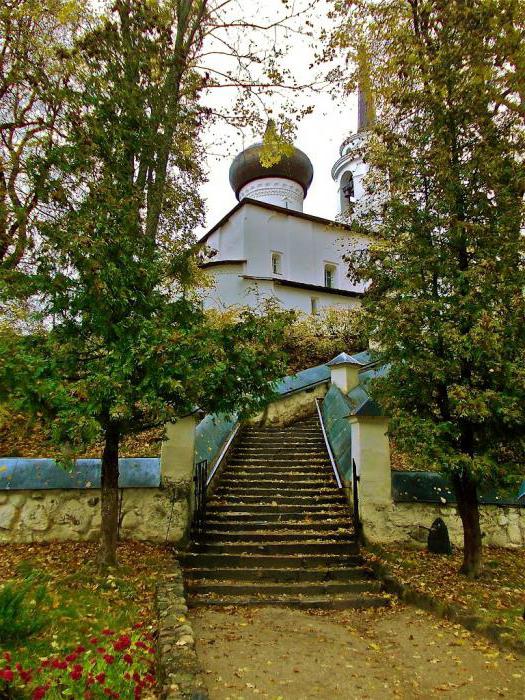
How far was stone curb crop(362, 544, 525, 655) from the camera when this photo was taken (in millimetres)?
4727

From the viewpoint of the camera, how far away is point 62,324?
19.7 feet

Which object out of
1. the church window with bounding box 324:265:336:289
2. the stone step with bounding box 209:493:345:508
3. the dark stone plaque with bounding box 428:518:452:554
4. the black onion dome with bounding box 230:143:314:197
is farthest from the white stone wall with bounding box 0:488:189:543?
the black onion dome with bounding box 230:143:314:197

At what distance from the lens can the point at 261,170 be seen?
32250 mm

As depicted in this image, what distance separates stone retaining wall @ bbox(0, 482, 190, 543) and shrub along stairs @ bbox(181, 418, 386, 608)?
60 centimetres

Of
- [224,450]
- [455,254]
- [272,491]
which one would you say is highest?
[455,254]

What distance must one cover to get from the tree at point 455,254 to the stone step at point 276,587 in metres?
1.45

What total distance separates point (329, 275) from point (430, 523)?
2469cm

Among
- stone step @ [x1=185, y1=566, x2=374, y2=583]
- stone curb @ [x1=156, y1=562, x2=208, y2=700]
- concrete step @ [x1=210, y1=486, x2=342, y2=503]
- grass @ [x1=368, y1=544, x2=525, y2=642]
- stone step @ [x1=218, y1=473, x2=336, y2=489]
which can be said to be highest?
stone step @ [x1=218, y1=473, x2=336, y2=489]

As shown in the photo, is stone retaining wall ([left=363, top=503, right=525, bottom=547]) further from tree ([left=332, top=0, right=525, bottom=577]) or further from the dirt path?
the dirt path

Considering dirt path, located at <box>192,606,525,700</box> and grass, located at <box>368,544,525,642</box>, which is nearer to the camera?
dirt path, located at <box>192,606,525,700</box>

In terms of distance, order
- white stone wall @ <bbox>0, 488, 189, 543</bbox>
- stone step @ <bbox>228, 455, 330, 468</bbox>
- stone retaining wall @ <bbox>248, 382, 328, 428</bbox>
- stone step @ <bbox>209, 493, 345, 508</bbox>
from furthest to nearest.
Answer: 1. stone retaining wall @ <bbox>248, 382, 328, 428</bbox>
2. stone step @ <bbox>228, 455, 330, 468</bbox>
3. stone step @ <bbox>209, 493, 345, 508</bbox>
4. white stone wall @ <bbox>0, 488, 189, 543</bbox>

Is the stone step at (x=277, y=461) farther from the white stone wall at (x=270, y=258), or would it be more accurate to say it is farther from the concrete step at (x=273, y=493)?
the white stone wall at (x=270, y=258)

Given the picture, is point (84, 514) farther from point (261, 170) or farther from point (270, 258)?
point (261, 170)

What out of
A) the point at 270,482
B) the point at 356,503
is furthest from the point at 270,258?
the point at 356,503
